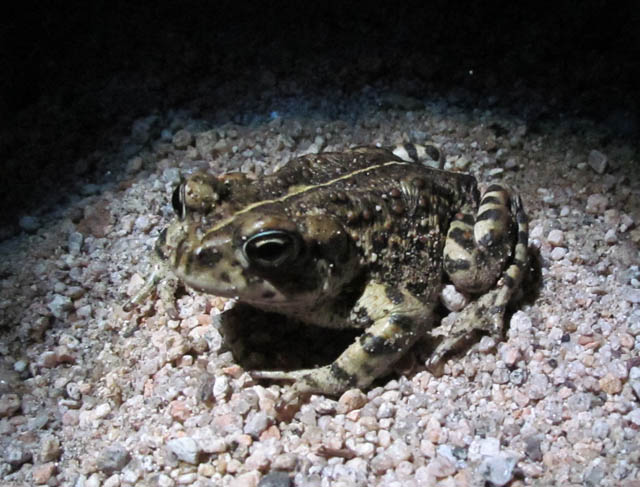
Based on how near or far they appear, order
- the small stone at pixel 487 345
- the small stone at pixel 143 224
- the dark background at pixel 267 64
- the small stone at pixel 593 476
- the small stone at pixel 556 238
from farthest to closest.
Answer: the dark background at pixel 267 64
the small stone at pixel 143 224
the small stone at pixel 556 238
the small stone at pixel 487 345
the small stone at pixel 593 476

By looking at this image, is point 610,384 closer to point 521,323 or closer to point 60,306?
point 521,323

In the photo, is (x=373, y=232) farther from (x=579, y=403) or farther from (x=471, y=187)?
(x=579, y=403)

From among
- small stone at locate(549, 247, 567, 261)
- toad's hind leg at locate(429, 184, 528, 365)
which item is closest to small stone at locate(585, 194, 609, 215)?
small stone at locate(549, 247, 567, 261)

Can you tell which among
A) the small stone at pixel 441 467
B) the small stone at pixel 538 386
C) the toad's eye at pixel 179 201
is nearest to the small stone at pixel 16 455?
the toad's eye at pixel 179 201

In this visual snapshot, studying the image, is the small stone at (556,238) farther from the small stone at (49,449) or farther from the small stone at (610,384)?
the small stone at (49,449)

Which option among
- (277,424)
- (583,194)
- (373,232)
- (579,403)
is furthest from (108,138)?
(579,403)

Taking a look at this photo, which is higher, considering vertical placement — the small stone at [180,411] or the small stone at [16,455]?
the small stone at [180,411]

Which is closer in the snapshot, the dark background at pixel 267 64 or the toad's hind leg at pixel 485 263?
the toad's hind leg at pixel 485 263
